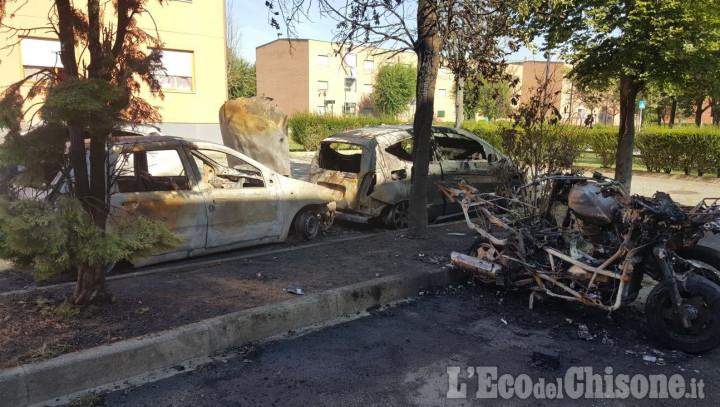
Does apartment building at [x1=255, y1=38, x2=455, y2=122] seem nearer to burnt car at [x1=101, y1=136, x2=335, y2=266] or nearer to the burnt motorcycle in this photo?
burnt car at [x1=101, y1=136, x2=335, y2=266]

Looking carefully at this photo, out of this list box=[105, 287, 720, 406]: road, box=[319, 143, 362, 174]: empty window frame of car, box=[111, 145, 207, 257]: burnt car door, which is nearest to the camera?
box=[105, 287, 720, 406]: road

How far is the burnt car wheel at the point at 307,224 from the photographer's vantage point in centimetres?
746

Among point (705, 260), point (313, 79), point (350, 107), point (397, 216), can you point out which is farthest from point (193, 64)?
point (350, 107)

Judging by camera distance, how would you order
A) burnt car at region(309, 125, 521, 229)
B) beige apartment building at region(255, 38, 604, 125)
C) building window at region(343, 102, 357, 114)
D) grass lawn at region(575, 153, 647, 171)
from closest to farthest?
burnt car at region(309, 125, 521, 229)
grass lawn at region(575, 153, 647, 171)
beige apartment building at region(255, 38, 604, 125)
building window at region(343, 102, 357, 114)


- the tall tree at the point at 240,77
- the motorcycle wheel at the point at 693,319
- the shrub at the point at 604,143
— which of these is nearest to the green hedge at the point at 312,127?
the shrub at the point at 604,143

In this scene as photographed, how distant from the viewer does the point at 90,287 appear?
4375mm

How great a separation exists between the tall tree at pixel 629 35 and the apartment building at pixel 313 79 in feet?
146

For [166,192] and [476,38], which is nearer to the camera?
[166,192]

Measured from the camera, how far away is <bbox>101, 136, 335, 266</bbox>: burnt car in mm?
5844

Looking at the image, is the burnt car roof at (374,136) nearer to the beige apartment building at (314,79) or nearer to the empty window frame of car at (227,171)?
the empty window frame of car at (227,171)

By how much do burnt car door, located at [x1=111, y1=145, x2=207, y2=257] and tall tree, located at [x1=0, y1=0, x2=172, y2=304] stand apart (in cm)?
128

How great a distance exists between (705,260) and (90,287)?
551cm

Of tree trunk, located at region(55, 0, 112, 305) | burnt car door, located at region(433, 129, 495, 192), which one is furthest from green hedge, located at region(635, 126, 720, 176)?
tree trunk, located at region(55, 0, 112, 305)

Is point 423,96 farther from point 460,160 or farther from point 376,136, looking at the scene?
point 460,160
